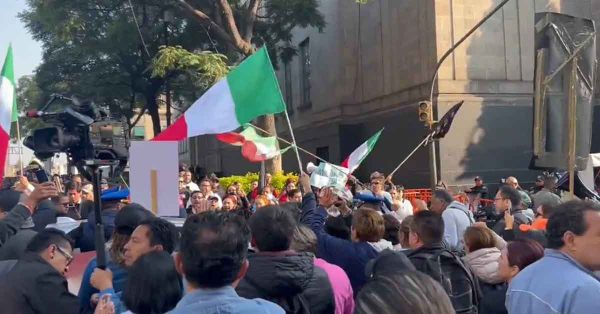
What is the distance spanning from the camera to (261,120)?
65.1ft

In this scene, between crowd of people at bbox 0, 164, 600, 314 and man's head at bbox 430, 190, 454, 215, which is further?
man's head at bbox 430, 190, 454, 215

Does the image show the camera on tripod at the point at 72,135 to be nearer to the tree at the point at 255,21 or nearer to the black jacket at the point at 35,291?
the black jacket at the point at 35,291

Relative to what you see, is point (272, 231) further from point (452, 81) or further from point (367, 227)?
point (452, 81)

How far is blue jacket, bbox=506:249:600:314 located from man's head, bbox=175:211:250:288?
128 centimetres

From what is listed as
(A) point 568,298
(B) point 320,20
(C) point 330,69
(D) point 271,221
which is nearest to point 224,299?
(D) point 271,221

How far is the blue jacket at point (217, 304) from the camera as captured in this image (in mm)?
2303

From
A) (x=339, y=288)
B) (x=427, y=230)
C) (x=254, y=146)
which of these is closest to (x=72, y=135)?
(x=339, y=288)

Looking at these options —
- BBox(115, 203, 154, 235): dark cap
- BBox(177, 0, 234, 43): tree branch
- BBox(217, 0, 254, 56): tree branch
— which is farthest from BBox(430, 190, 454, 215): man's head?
BBox(177, 0, 234, 43): tree branch

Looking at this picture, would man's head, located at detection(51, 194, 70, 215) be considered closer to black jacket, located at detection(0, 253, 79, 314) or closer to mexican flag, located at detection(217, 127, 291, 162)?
mexican flag, located at detection(217, 127, 291, 162)

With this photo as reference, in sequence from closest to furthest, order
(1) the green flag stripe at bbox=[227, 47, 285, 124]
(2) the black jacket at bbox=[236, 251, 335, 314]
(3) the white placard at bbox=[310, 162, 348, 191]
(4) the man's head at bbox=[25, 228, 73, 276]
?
1. (2) the black jacket at bbox=[236, 251, 335, 314]
2. (4) the man's head at bbox=[25, 228, 73, 276]
3. (1) the green flag stripe at bbox=[227, 47, 285, 124]
4. (3) the white placard at bbox=[310, 162, 348, 191]

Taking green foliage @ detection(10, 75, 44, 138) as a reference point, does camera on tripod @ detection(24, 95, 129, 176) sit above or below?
below

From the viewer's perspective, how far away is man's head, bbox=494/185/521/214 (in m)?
7.03

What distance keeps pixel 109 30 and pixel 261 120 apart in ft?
29.4

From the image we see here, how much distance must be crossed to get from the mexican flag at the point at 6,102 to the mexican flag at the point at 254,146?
3.68 meters
